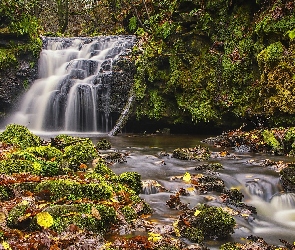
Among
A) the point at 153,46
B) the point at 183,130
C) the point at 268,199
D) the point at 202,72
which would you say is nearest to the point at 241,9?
the point at 202,72

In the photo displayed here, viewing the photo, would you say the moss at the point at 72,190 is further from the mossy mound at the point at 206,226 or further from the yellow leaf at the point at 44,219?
the mossy mound at the point at 206,226

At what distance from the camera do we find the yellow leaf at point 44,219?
3.33 meters

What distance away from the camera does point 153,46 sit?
14320mm

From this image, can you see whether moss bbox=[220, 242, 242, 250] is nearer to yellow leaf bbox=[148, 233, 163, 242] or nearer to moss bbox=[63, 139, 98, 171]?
yellow leaf bbox=[148, 233, 163, 242]

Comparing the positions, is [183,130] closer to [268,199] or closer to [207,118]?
[207,118]

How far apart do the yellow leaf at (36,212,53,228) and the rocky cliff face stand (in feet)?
44.4

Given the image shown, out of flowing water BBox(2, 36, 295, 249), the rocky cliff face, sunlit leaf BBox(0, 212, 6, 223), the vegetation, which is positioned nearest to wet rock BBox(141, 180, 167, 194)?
flowing water BBox(2, 36, 295, 249)

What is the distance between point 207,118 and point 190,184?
22.3 ft

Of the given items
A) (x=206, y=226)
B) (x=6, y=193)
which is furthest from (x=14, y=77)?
(x=206, y=226)

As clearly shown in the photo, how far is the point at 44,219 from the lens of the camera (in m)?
3.38

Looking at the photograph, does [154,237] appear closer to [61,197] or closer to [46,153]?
[61,197]

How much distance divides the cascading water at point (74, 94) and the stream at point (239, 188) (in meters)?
5.24

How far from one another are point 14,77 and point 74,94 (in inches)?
135

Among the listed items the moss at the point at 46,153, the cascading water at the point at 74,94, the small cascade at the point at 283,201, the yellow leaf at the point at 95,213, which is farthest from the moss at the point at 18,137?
the cascading water at the point at 74,94
